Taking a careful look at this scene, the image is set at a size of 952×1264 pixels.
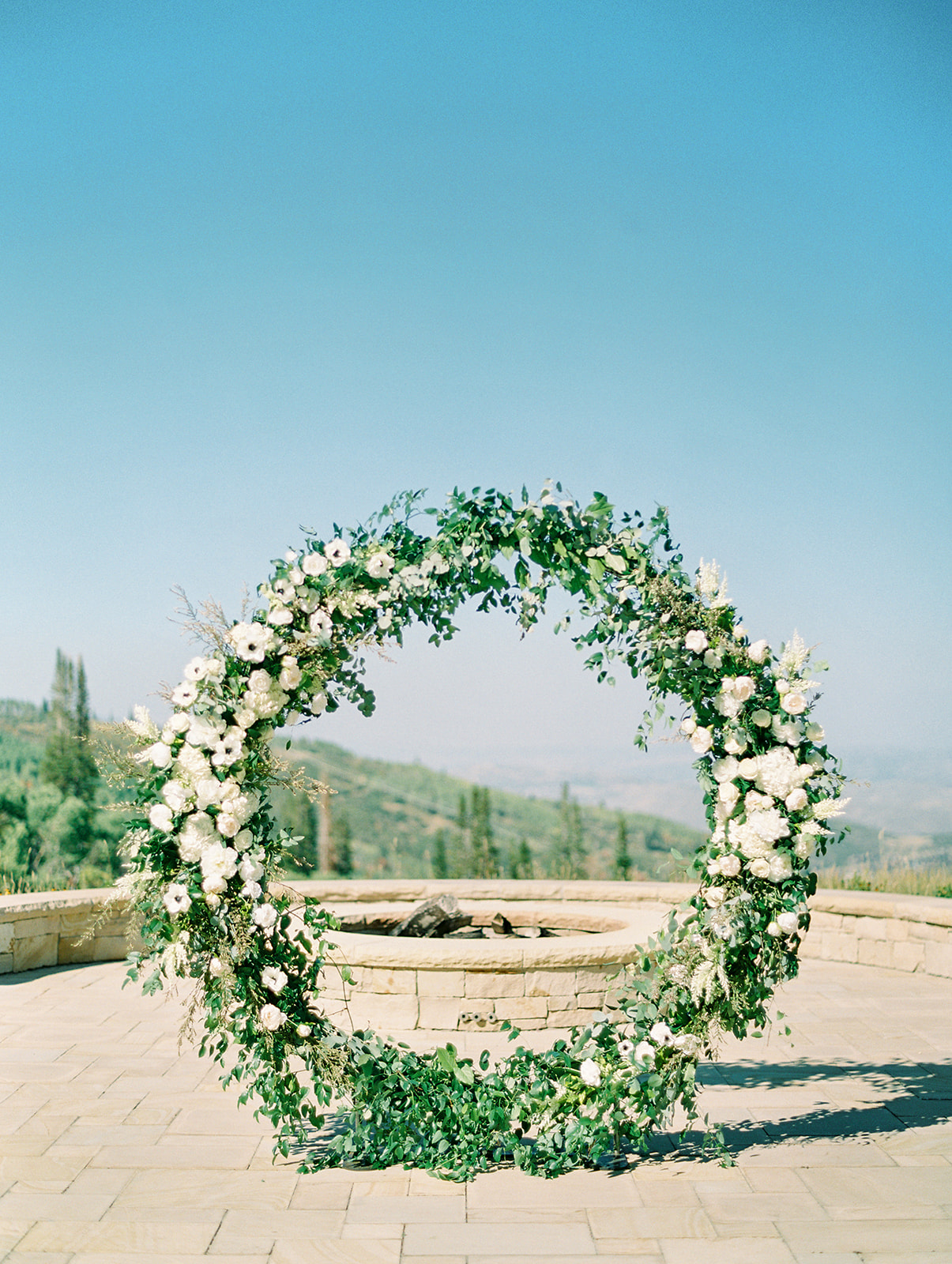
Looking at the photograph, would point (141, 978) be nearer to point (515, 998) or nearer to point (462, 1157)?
point (515, 998)

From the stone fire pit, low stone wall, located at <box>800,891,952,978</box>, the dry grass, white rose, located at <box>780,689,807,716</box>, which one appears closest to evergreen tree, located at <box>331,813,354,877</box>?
the dry grass

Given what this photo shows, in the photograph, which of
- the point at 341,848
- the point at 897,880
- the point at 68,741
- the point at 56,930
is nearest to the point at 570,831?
the point at 341,848

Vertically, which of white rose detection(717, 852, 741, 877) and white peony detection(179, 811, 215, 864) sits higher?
white peony detection(179, 811, 215, 864)

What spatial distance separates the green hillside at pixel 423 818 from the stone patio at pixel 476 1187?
96.6ft

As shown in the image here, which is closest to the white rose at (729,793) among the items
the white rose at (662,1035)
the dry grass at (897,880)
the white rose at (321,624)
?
the white rose at (662,1035)

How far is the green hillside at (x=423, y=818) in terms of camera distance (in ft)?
129

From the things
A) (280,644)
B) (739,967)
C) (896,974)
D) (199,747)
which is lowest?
(896,974)

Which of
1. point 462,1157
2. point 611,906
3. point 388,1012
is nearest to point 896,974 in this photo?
point 611,906

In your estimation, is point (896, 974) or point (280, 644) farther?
point (896, 974)

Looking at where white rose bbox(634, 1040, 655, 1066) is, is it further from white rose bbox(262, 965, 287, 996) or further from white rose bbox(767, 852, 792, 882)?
white rose bbox(262, 965, 287, 996)

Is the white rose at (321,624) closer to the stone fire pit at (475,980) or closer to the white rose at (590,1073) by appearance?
the white rose at (590,1073)

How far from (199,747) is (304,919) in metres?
0.89

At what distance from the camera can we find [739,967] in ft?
14.1

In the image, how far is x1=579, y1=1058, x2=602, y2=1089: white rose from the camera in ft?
14.0
